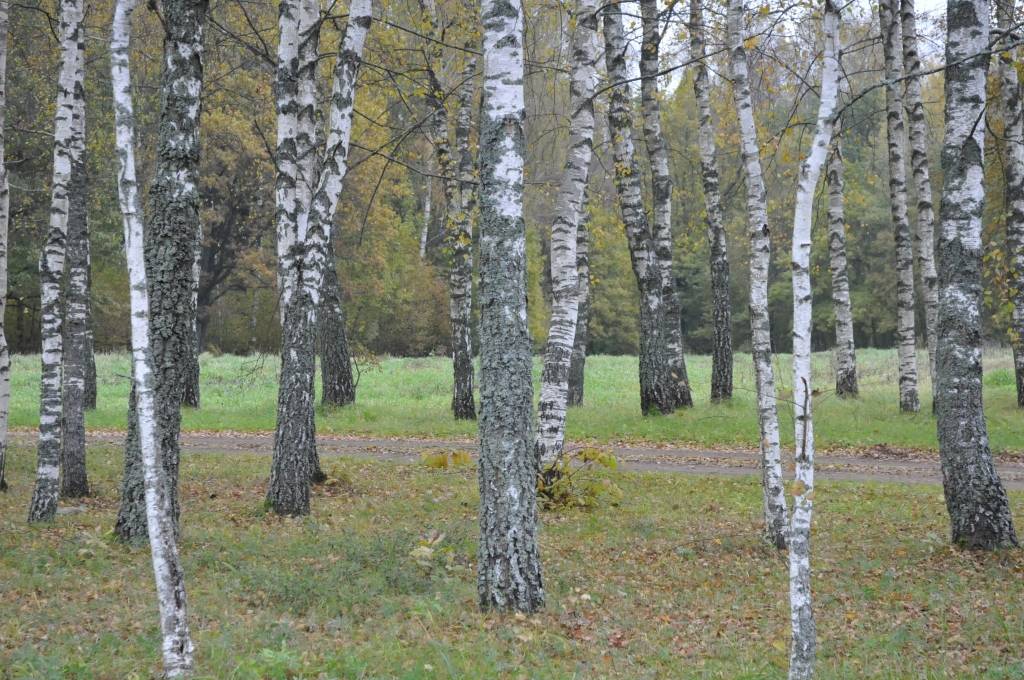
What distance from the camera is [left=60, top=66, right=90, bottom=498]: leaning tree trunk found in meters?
9.72

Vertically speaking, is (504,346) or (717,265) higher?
(717,265)

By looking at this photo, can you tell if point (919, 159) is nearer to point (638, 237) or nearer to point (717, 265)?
point (717, 265)

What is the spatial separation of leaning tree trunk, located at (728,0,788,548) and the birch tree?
4.26 meters

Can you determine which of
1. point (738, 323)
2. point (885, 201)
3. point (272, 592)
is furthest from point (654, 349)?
point (738, 323)

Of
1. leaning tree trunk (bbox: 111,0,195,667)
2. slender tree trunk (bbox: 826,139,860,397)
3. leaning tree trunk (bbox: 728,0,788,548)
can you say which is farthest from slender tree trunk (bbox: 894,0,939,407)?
leaning tree trunk (bbox: 111,0,195,667)

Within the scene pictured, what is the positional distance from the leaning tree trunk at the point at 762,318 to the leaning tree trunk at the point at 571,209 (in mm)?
1930

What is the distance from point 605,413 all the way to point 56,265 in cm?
1280

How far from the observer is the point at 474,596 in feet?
23.0

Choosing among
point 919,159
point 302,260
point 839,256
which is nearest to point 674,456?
point 839,256

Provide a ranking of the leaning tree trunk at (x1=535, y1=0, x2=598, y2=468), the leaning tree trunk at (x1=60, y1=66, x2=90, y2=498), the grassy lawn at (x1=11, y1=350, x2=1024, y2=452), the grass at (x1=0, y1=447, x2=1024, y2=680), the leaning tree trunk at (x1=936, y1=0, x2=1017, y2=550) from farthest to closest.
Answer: the grassy lawn at (x1=11, y1=350, x2=1024, y2=452)
the leaning tree trunk at (x1=535, y1=0, x2=598, y2=468)
the leaning tree trunk at (x1=60, y1=66, x2=90, y2=498)
the leaning tree trunk at (x1=936, y1=0, x2=1017, y2=550)
the grass at (x1=0, y1=447, x2=1024, y2=680)

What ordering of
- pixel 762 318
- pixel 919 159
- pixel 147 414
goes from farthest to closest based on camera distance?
pixel 919 159 < pixel 762 318 < pixel 147 414

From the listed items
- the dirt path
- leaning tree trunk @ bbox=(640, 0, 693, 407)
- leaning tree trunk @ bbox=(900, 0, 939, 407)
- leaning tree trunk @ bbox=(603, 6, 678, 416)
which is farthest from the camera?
leaning tree trunk @ bbox=(640, 0, 693, 407)

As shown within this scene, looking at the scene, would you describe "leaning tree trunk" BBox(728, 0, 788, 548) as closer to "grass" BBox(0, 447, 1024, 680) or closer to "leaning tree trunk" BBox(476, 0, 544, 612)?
"grass" BBox(0, 447, 1024, 680)

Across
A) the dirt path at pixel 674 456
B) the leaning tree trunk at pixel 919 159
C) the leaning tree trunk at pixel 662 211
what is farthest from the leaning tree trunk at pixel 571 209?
the leaning tree trunk at pixel 919 159
